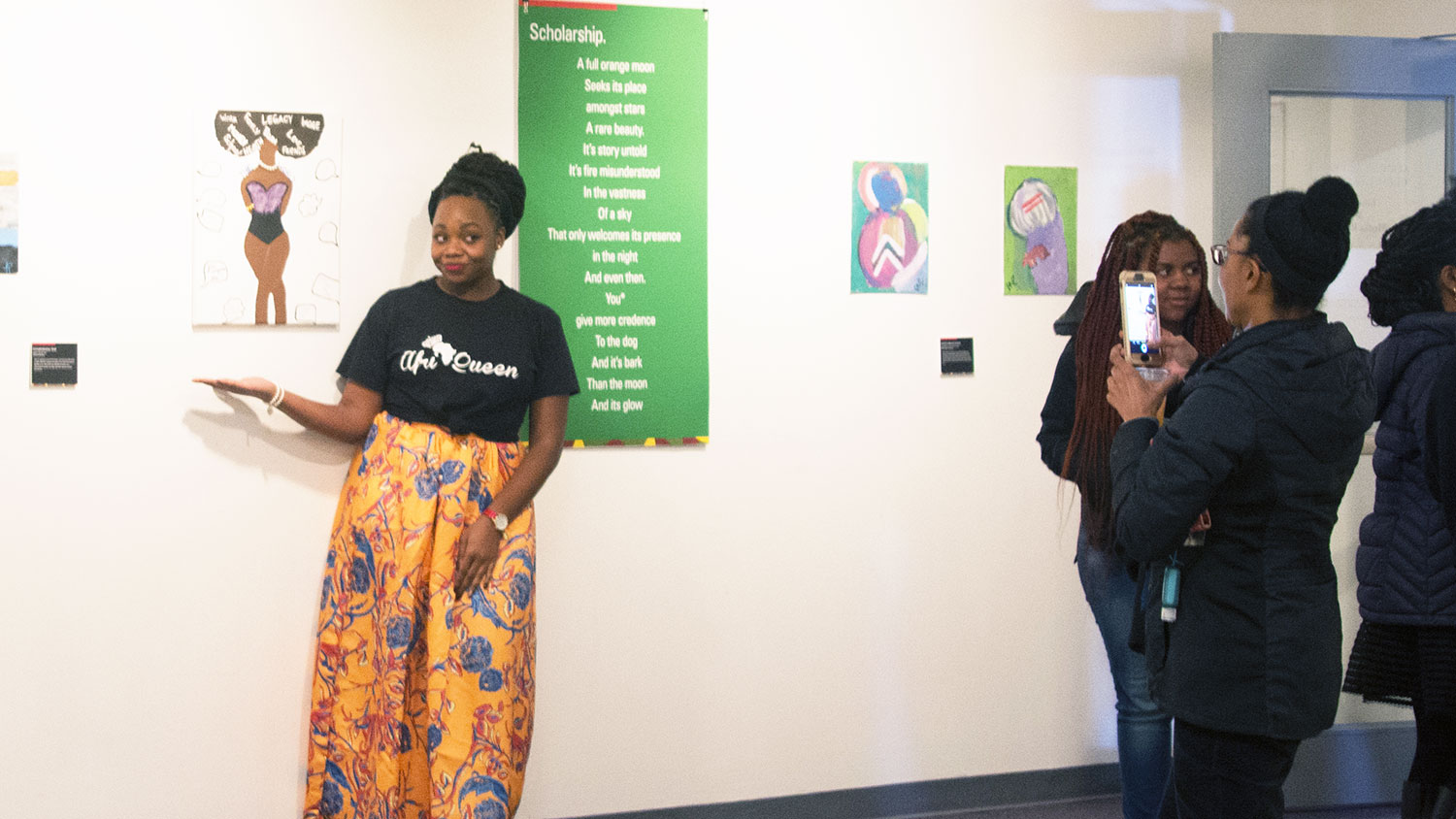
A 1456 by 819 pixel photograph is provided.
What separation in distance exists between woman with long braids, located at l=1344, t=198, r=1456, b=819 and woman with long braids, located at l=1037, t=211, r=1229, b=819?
39cm

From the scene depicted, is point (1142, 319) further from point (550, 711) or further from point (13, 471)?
point (13, 471)

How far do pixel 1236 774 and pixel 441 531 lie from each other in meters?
1.62

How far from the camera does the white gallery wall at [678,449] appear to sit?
2.54 meters

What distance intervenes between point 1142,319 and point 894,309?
3.59 ft

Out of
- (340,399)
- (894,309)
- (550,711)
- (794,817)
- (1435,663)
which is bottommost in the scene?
(794,817)

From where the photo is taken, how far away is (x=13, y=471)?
8.20 ft

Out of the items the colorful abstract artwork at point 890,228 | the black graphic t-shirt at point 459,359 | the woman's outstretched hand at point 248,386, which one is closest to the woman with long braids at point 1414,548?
the colorful abstract artwork at point 890,228

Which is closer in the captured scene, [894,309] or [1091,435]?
[1091,435]

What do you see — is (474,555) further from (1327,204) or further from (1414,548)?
(1414,548)

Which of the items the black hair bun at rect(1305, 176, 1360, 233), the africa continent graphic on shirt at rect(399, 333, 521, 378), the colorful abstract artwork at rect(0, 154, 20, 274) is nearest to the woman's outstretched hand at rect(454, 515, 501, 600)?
the africa continent graphic on shirt at rect(399, 333, 521, 378)

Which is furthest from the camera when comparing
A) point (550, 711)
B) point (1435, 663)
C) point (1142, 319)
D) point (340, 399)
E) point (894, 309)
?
point (894, 309)

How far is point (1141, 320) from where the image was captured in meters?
2.02

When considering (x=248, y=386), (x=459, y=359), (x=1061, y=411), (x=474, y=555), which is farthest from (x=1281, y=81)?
(x=248, y=386)

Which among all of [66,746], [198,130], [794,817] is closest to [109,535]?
[66,746]
